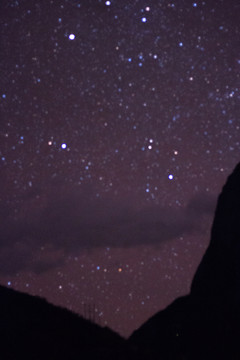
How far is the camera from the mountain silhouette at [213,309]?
1372 inches

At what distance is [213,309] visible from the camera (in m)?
37.9

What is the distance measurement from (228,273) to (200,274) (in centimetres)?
447

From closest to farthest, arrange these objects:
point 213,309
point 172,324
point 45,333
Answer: point 45,333
point 213,309
point 172,324

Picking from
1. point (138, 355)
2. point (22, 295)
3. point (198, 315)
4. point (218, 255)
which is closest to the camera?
point (138, 355)

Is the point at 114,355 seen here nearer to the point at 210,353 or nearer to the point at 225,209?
the point at 210,353

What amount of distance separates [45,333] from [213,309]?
25157 millimetres

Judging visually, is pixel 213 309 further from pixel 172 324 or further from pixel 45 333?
pixel 45 333

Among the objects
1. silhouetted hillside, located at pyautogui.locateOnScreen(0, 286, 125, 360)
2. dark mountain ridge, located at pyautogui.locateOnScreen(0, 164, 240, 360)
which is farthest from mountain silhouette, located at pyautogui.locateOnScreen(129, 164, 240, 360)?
silhouetted hillside, located at pyautogui.locateOnScreen(0, 286, 125, 360)

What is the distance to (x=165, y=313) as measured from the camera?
45.7 metres

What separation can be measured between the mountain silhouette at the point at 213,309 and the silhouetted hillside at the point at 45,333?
16034mm

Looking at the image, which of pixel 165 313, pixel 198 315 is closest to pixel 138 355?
pixel 198 315

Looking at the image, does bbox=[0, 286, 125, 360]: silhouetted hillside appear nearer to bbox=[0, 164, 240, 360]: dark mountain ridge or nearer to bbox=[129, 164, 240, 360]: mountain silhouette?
bbox=[0, 164, 240, 360]: dark mountain ridge

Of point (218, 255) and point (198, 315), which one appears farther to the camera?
point (218, 255)

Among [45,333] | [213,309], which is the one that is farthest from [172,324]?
[45,333]
